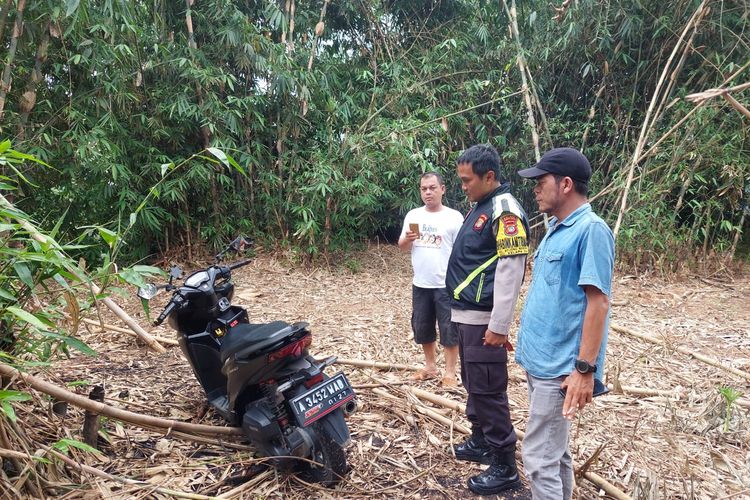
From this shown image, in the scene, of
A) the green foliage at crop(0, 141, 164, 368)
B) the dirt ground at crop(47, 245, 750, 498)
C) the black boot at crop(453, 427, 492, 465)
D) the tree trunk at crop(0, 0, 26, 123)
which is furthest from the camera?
the tree trunk at crop(0, 0, 26, 123)

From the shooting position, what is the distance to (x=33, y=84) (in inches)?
149

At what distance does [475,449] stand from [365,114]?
505cm

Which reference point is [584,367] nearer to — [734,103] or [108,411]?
[734,103]

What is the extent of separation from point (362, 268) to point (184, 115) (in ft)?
9.47

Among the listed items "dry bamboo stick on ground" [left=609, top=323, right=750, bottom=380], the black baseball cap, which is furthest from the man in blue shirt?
"dry bamboo stick on ground" [left=609, top=323, right=750, bottom=380]

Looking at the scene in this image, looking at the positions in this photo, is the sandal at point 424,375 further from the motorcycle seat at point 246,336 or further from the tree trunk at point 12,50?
the tree trunk at point 12,50

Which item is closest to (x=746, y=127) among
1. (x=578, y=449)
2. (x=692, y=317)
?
(x=692, y=317)

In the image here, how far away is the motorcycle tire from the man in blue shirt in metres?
0.79

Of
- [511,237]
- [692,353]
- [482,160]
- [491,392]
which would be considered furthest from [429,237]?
[692,353]

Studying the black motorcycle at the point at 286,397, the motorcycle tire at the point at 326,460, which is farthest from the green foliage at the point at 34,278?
the motorcycle tire at the point at 326,460

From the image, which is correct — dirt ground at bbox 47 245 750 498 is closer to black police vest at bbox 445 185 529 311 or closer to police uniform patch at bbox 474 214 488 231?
black police vest at bbox 445 185 529 311

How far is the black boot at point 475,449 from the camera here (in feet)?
7.48

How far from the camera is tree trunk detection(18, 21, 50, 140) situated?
3.53 m

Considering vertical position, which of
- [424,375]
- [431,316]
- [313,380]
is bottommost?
[424,375]
